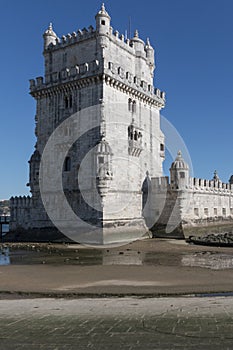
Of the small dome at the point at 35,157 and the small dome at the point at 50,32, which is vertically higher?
the small dome at the point at 50,32

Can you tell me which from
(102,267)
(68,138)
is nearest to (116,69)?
(68,138)

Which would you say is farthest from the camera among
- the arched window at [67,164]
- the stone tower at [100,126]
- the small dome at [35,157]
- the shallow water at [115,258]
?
the small dome at [35,157]

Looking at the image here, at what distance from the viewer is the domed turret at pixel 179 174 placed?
1362 inches

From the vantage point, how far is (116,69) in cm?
3350

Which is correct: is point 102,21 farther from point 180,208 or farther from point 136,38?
point 180,208

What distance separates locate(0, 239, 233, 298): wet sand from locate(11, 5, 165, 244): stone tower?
5.99 metres

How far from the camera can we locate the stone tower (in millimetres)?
31156

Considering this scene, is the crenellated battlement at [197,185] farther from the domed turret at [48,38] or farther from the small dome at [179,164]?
the domed turret at [48,38]

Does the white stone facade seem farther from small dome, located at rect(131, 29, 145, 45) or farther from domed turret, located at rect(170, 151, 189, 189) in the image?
small dome, located at rect(131, 29, 145, 45)

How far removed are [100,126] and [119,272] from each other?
16.6 meters

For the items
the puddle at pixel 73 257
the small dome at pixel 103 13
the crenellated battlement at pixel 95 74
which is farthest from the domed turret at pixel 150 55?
the puddle at pixel 73 257

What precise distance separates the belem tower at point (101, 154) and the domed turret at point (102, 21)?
0.26 ft

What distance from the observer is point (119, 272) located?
16.9 metres

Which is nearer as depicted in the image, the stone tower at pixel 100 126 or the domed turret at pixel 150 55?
the stone tower at pixel 100 126
